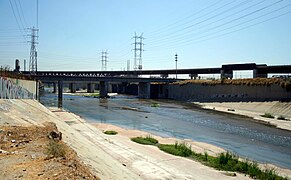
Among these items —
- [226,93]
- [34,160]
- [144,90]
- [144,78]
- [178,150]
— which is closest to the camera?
[34,160]

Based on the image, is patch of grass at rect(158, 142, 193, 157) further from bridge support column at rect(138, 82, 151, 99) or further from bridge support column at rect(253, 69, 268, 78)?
bridge support column at rect(138, 82, 151, 99)

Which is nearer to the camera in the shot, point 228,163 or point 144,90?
point 228,163

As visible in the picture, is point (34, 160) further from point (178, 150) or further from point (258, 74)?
point (258, 74)

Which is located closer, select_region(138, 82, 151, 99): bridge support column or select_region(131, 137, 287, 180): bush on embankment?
select_region(131, 137, 287, 180): bush on embankment

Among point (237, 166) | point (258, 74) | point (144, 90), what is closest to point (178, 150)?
point (237, 166)

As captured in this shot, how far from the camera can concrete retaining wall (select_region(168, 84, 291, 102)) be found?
60.4 metres

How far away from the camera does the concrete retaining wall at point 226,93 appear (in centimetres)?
6038

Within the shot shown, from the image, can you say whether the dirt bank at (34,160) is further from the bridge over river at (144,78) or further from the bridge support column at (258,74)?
the bridge support column at (258,74)

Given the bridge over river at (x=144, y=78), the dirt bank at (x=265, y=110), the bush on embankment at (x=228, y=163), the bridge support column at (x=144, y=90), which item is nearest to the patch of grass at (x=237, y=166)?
the bush on embankment at (x=228, y=163)

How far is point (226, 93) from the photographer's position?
79062mm

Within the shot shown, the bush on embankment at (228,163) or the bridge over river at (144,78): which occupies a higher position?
the bridge over river at (144,78)

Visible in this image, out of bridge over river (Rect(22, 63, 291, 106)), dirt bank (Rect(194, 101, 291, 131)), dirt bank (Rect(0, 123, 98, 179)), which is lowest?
dirt bank (Rect(194, 101, 291, 131))

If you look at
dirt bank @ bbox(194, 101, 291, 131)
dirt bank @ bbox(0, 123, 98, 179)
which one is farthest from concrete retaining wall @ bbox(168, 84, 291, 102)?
dirt bank @ bbox(0, 123, 98, 179)

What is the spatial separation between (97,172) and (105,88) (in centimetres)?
10429
